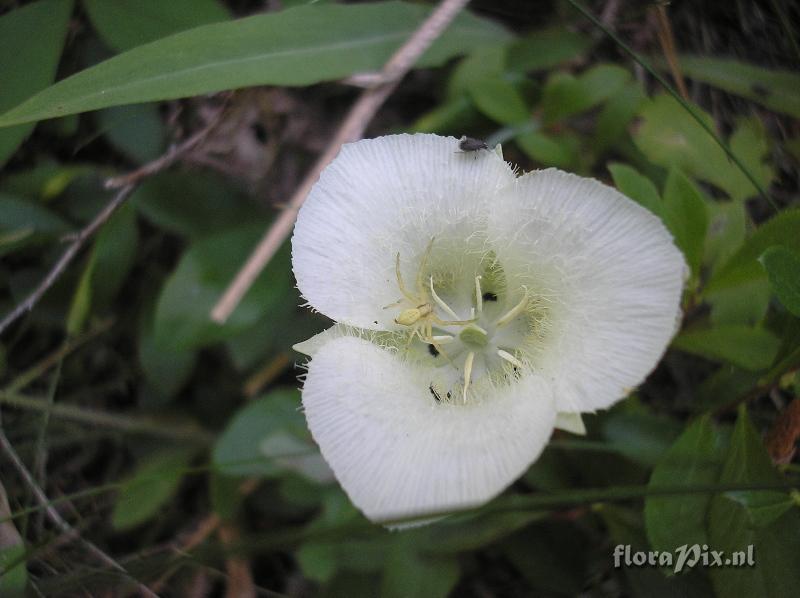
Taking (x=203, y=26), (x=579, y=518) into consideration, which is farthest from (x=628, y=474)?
(x=203, y=26)

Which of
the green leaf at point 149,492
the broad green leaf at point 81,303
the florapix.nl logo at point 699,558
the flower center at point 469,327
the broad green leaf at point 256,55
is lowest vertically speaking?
the green leaf at point 149,492

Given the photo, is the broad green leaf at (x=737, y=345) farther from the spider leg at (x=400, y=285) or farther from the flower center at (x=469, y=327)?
the spider leg at (x=400, y=285)

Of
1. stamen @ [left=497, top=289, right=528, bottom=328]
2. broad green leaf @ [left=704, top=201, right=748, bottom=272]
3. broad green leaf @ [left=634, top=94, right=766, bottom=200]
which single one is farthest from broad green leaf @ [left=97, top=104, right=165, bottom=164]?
broad green leaf @ [left=704, top=201, right=748, bottom=272]

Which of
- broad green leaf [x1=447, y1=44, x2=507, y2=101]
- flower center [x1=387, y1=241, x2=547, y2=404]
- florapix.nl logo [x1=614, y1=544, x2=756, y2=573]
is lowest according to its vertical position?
florapix.nl logo [x1=614, y1=544, x2=756, y2=573]

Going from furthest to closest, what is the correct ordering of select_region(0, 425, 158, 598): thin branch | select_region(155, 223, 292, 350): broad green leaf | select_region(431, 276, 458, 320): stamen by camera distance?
select_region(155, 223, 292, 350): broad green leaf
select_region(0, 425, 158, 598): thin branch
select_region(431, 276, 458, 320): stamen

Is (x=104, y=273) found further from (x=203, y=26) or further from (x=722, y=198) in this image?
(x=722, y=198)

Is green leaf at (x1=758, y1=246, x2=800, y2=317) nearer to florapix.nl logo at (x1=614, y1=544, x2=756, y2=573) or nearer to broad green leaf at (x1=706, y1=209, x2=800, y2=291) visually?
broad green leaf at (x1=706, y1=209, x2=800, y2=291)

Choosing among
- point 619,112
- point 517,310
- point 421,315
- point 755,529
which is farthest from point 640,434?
point 619,112

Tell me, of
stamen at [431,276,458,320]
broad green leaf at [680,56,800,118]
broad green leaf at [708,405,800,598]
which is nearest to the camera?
broad green leaf at [708,405,800,598]

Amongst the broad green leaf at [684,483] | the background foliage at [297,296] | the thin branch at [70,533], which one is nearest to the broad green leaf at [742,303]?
the background foliage at [297,296]
